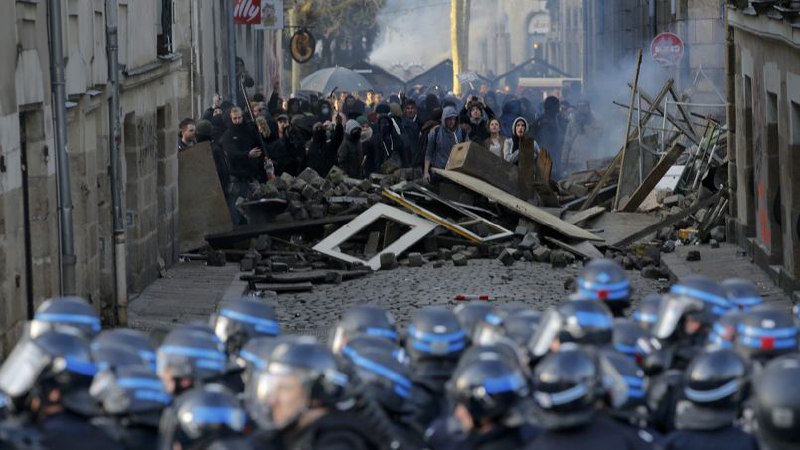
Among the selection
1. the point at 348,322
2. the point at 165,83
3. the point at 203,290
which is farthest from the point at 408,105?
the point at 348,322

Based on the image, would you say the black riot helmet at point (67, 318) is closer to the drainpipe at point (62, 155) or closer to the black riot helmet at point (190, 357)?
the black riot helmet at point (190, 357)

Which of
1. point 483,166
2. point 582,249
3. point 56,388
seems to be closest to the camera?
point 56,388

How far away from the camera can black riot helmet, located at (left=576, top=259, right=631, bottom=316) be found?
1197cm

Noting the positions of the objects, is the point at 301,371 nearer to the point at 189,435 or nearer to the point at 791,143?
the point at 189,435

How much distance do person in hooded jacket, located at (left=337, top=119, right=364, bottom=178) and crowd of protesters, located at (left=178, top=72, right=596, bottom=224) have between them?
16mm

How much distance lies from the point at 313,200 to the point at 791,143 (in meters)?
7.90

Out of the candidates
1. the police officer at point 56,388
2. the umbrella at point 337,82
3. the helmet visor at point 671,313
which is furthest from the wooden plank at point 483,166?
the umbrella at point 337,82

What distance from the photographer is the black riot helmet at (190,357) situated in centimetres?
942

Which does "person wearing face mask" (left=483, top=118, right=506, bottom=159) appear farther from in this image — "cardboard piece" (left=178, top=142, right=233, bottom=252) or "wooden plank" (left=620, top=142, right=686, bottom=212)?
"cardboard piece" (left=178, top=142, right=233, bottom=252)

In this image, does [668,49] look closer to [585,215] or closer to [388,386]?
[585,215]

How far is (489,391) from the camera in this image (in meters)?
7.98

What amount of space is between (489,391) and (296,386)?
75 centimetres

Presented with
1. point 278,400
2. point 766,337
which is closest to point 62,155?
point 766,337

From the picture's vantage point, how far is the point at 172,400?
9.01 metres
